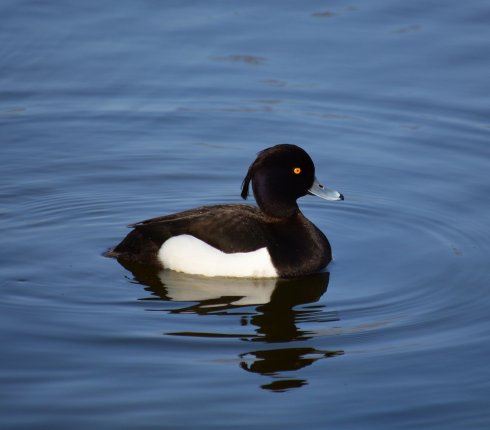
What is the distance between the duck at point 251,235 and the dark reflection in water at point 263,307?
4.0 inches

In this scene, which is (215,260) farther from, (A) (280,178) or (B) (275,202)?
(A) (280,178)

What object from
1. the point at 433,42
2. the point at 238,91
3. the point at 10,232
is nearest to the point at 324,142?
the point at 238,91

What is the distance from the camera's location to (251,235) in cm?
951

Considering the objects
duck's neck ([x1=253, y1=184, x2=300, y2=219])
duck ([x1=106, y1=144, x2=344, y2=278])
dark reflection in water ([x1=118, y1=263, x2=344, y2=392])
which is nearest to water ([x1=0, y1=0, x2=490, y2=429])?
dark reflection in water ([x1=118, y1=263, x2=344, y2=392])

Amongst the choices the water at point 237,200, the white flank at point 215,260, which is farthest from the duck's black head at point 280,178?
the water at point 237,200

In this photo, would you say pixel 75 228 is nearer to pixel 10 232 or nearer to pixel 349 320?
pixel 10 232

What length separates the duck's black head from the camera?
973cm

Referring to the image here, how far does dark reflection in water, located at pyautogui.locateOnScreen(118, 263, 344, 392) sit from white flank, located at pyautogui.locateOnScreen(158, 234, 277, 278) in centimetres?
6

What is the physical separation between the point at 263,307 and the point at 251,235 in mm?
796

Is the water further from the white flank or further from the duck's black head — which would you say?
the duck's black head

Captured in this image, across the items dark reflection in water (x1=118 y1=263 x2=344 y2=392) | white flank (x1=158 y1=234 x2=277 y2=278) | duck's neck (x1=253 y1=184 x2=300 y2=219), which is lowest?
dark reflection in water (x1=118 y1=263 x2=344 y2=392)

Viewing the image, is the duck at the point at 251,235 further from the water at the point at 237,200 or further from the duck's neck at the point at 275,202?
the water at the point at 237,200

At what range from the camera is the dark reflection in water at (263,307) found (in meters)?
7.85

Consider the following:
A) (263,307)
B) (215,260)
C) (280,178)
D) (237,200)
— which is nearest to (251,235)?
(215,260)
